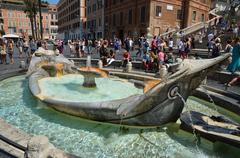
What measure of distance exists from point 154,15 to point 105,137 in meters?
29.8

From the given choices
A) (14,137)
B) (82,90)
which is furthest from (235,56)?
(14,137)

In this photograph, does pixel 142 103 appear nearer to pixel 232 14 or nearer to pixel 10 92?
pixel 10 92

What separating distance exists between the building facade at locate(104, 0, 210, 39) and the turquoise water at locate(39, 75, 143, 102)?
23402 millimetres

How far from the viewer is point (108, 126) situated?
5828mm

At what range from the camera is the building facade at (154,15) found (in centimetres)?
3300

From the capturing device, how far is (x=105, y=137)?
5.33 meters

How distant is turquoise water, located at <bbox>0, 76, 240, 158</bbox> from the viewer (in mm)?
4723

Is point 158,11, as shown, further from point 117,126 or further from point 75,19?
point 75,19

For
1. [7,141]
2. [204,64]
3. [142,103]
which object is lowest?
[7,141]

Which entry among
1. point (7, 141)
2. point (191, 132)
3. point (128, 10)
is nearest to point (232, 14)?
point (128, 10)

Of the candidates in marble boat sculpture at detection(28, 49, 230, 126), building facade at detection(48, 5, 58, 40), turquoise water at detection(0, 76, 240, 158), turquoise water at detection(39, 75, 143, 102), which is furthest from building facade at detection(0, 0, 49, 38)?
marble boat sculpture at detection(28, 49, 230, 126)

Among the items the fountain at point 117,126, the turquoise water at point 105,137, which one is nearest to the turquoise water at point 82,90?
the fountain at point 117,126

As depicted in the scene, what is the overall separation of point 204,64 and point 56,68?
6.79m

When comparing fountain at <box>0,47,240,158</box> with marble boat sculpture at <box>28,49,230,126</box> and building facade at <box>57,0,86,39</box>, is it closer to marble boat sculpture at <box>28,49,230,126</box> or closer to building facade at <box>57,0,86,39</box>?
marble boat sculpture at <box>28,49,230,126</box>
